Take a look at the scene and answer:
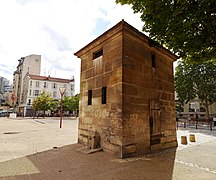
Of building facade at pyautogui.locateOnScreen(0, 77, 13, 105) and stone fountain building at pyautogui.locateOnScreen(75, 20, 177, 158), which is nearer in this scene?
stone fountain building at pyautogui.locateOnScreen(75, 20, 177, 158)

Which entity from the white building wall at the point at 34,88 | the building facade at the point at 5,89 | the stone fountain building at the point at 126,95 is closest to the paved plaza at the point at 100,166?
the stone fountain building at the point at 126,95

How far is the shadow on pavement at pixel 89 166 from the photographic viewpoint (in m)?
4.40

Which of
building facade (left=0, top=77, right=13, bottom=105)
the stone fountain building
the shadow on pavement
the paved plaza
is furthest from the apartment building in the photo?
the shadow on pavement

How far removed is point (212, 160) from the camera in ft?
20.1

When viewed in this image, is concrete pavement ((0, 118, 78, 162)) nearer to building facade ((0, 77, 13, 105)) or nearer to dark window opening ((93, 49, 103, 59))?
dark window opening ((93, 49, 103, 59))

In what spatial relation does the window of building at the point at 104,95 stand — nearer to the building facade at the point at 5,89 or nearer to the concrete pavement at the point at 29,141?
the concrete pavement at the point at 29,141

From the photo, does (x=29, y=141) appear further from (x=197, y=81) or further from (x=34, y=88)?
(x=34, y=88)

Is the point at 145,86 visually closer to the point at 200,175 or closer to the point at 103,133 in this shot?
the point at 103,133

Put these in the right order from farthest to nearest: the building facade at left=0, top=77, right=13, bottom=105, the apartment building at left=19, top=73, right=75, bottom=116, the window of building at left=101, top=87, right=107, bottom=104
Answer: the building facade at left=0, top=77, right=13, bottom=105 → the apartment building at left=19, top=73, right=75, bottom=116 → the window of building at left=101, top=87, right=107, bottom=104

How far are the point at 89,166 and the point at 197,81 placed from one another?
93.5 ft

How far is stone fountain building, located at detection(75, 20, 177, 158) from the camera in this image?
21.6 feet

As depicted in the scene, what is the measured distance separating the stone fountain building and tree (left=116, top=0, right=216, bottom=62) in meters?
1.25

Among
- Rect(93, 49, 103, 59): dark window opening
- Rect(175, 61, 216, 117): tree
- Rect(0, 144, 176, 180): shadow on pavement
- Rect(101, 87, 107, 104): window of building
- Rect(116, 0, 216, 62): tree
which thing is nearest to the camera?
Rect(0, 144, 176, 180): shadow on pavement

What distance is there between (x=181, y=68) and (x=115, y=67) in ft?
90.2
